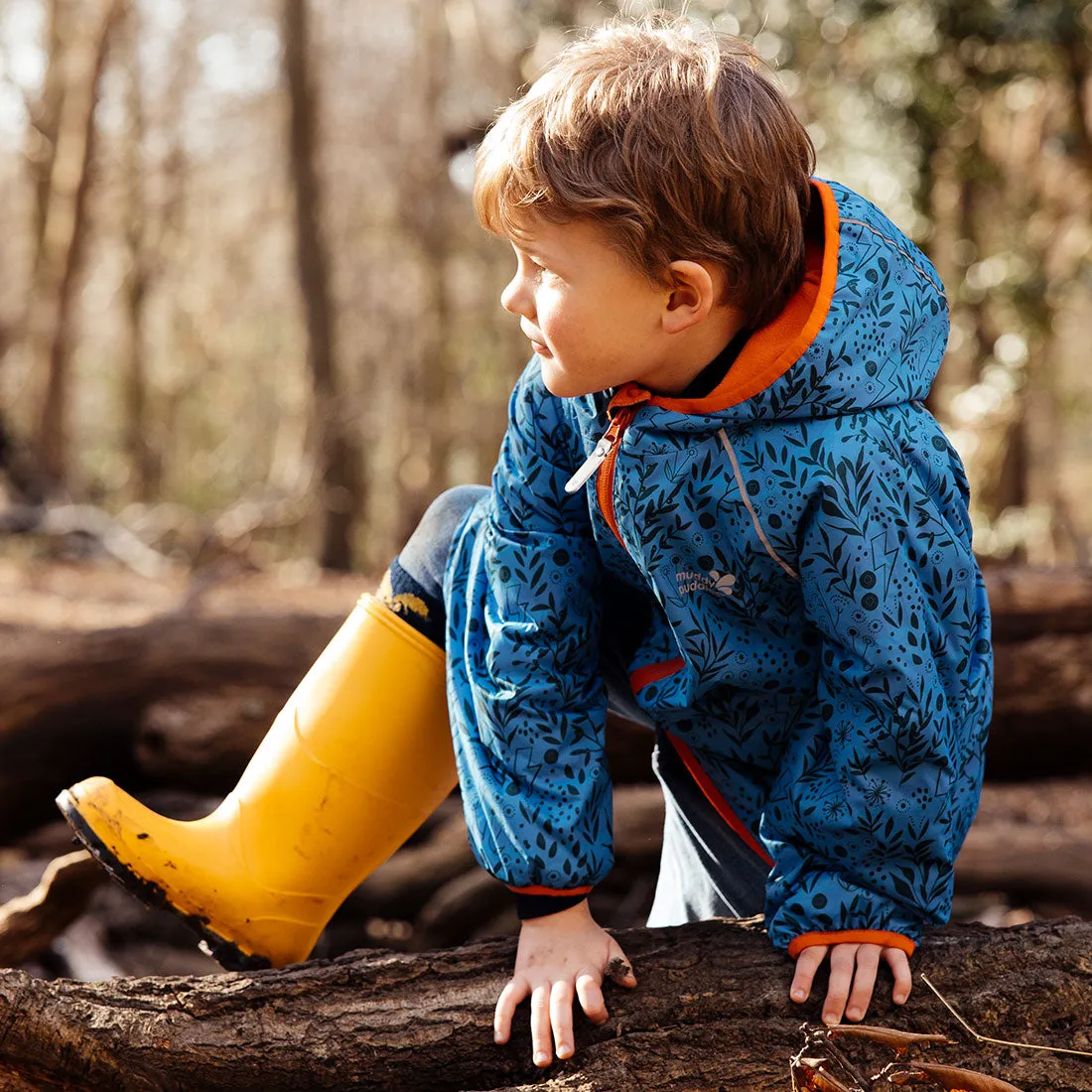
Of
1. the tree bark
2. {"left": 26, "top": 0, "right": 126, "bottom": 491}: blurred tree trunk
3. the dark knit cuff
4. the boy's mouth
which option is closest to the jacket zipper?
the boy's mouth

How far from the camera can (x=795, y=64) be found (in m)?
6.91

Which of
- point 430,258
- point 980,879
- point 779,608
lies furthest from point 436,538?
point 430,258

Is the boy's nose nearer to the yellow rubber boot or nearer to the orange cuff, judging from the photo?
the yellow rubber boot

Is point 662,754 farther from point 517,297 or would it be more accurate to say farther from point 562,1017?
point 517,297

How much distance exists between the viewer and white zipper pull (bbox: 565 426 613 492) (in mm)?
1562

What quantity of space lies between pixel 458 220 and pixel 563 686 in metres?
12.9

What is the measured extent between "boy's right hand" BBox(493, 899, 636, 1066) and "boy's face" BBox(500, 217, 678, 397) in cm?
75

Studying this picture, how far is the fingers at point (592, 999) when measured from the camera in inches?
62.4

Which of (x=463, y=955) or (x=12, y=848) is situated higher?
(x=463, y=955)

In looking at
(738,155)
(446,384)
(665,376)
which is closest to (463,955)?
(665,376)

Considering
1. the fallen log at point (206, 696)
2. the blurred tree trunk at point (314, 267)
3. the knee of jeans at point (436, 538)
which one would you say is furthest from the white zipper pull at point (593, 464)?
the blurred tree trunk at point (314, 267)

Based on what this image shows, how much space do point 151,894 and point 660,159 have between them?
4.18 ft

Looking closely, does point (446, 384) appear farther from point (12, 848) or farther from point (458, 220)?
point (12, 848)

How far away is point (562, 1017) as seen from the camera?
1.58 meters
